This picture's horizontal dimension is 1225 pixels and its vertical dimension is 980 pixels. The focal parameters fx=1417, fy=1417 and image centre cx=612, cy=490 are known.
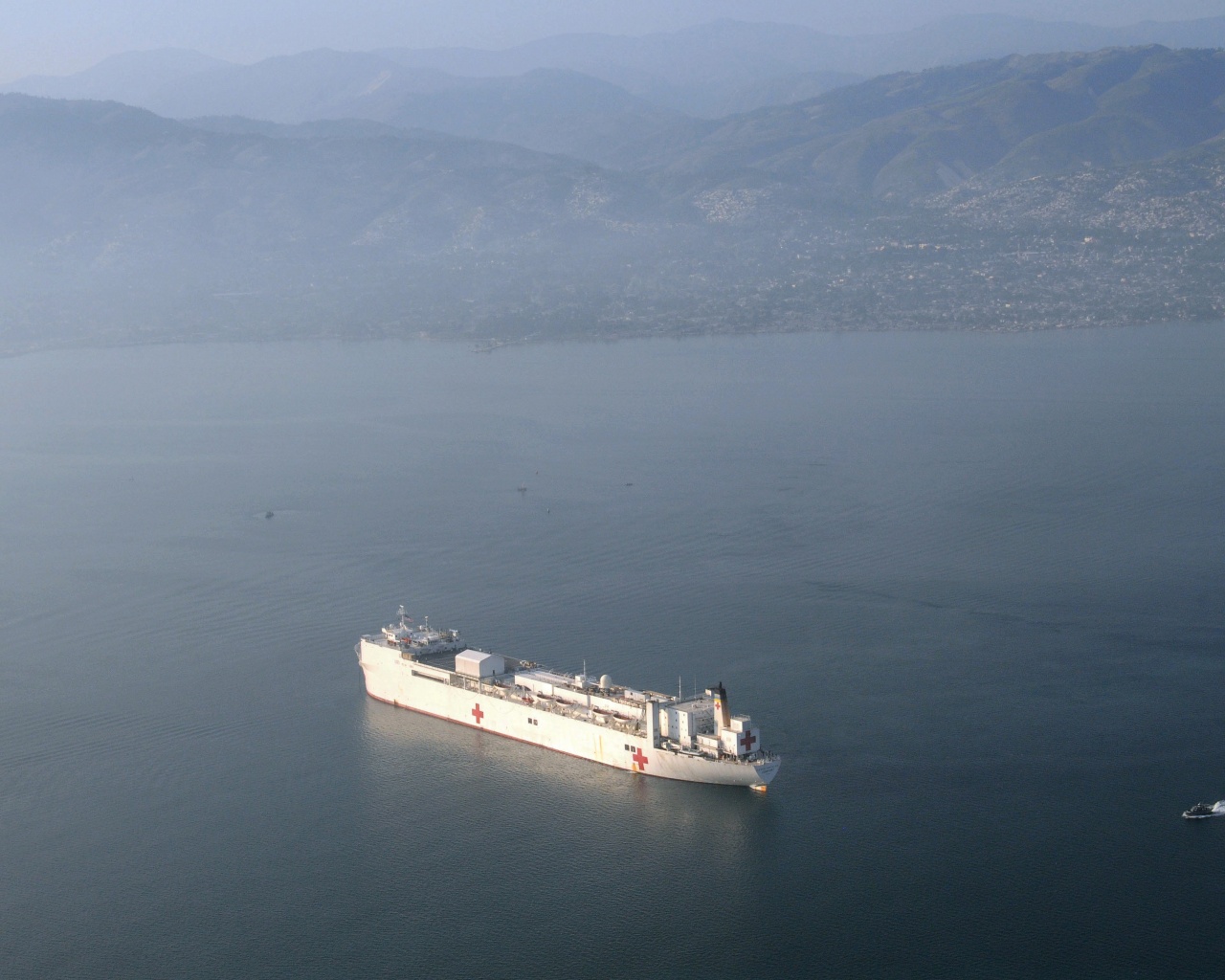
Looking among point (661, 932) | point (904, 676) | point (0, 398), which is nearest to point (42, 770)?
point (661, 932)

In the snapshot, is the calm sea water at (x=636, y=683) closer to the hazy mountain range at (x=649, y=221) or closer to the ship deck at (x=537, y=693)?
the ship deck at (x=537, y=693)

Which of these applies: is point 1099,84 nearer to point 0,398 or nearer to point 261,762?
point 0,398

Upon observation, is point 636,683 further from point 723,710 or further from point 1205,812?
point 1205,812

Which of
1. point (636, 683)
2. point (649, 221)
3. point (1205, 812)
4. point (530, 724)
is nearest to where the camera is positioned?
point (1205, 812)

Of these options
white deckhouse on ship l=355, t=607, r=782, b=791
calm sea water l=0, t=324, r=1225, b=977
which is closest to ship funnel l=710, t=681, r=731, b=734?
white deckhouse on ship l=355, t=607, r=782, b=791

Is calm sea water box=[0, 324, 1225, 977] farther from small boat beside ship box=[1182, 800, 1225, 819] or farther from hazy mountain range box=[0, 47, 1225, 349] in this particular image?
hazy mountain range box=[0, 47, 1225, 349]

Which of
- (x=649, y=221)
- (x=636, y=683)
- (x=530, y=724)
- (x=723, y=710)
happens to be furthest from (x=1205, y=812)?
(x=649, y=221)

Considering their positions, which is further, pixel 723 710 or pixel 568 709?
pixel 568 709

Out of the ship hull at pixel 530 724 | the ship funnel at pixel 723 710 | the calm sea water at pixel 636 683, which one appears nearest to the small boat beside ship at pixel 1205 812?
the calm sea water at pixel 636 683
